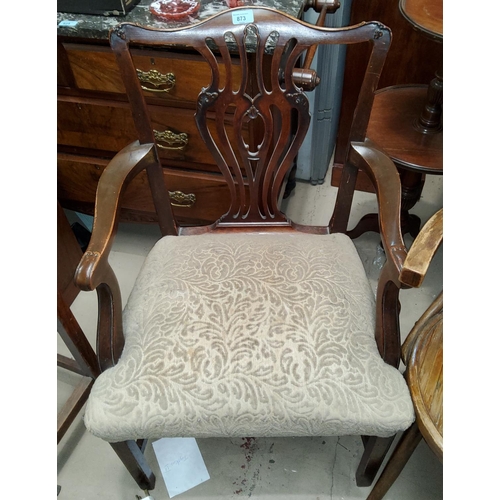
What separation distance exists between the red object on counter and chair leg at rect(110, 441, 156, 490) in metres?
1.08

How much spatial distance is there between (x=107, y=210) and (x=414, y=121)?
3.62 ft

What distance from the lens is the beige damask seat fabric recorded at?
0.81 m

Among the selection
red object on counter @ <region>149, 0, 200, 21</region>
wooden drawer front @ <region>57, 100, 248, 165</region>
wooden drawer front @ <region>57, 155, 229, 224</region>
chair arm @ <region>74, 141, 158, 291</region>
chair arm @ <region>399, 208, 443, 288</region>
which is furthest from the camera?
wooden drawer front @ <region>57, 155, 229, 224</region>

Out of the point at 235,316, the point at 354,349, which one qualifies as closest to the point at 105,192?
the point at 235,316

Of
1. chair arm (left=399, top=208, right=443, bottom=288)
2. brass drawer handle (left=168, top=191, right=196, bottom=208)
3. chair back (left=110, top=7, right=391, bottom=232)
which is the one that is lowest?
brass drawer handle (left=168, top=191, right=196, bottom=208)

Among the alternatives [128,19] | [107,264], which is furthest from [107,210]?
[128,19]

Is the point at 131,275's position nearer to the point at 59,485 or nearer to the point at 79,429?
the point at 79,429

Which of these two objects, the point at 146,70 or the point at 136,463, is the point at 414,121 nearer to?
the point at 146,70

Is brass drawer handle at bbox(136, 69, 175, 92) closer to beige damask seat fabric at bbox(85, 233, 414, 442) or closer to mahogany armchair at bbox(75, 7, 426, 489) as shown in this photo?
mahogany armchair at bbox(75, 7, 426, 489)

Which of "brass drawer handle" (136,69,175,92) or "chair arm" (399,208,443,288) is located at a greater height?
"brass drawer handle" (136,69,175,92)

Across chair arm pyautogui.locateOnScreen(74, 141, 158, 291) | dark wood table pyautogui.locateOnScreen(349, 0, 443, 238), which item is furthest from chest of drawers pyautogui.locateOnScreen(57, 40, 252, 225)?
dark wood table pyautogui.locateOnScreen(349, 0, 443, 238)

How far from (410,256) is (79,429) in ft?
3.88

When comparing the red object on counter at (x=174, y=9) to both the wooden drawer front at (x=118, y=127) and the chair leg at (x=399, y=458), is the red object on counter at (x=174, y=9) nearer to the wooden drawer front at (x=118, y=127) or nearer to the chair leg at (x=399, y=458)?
the wooden drawer front at (x=118, y=127)

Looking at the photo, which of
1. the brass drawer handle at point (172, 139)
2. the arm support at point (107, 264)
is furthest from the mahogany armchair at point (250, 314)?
the brass drawer handle at point (172, 139)
